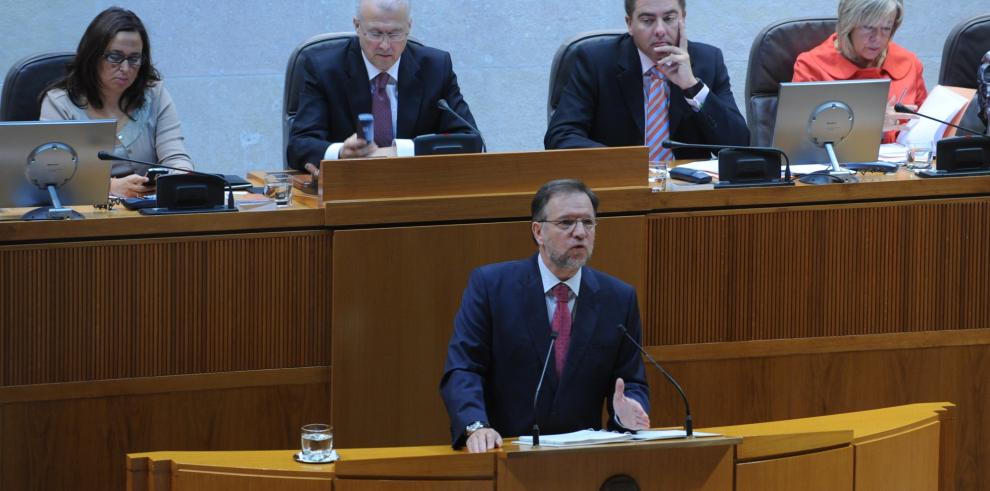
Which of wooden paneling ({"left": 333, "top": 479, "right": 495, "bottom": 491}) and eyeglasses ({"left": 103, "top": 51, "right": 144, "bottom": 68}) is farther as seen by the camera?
eyeglasses ({"left": 103, "top": 51, "right": 144, "bottom": 68})

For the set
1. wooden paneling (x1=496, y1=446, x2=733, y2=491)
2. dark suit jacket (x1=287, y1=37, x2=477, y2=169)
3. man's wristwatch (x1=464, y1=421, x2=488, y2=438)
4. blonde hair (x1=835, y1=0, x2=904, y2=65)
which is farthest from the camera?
blonde hair (x1=835, y1=0, x2=904, y2=65)

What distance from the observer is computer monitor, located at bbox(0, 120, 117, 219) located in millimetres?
2744

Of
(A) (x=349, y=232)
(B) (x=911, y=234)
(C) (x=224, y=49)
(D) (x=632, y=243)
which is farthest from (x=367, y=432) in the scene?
(C) (x=224, y=49)

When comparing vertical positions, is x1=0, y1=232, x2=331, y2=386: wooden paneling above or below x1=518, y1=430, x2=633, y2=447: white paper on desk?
above

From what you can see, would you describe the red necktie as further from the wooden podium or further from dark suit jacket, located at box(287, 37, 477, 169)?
dark suit jacket, located at box(287, 37, 477, 169)

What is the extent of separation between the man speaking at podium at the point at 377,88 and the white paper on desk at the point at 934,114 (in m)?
1.15

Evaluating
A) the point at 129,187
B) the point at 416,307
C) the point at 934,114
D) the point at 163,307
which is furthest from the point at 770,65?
the point at 163,307

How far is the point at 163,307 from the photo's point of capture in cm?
272

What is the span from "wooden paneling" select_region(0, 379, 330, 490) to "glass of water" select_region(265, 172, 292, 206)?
0.37 metres

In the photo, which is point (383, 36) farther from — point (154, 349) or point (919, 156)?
point (919, 156)

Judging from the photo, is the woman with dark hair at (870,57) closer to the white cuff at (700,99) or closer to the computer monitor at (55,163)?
the white cuff at (700,99)

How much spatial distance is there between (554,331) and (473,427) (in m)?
0.29

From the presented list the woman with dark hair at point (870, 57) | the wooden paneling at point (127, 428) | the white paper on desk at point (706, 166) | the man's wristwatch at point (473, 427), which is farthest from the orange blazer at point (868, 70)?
the man's wristwatch at point (473, 427)

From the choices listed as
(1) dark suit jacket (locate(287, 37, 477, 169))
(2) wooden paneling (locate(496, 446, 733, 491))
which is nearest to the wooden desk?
(1) dark suit jacket (locate(287, 37, 477, 169))
